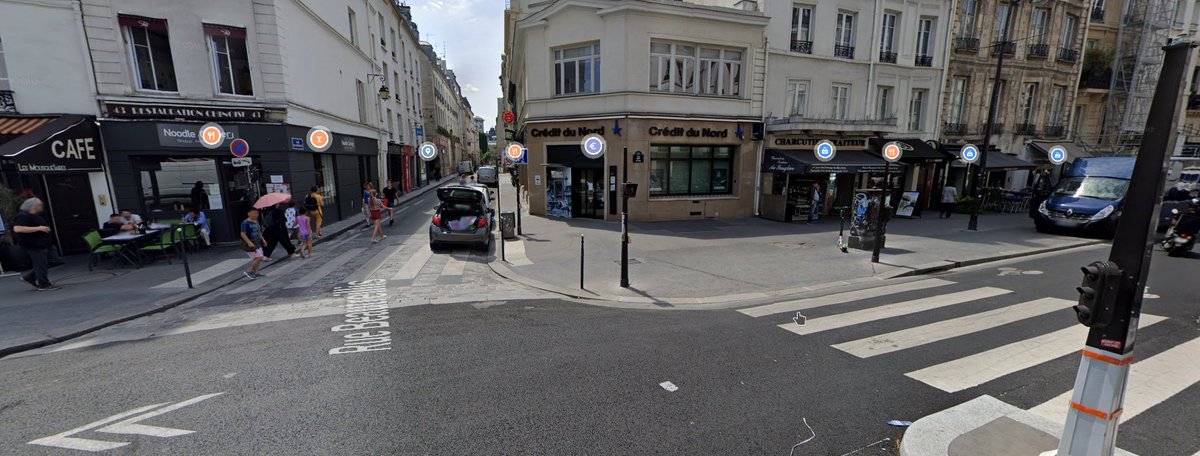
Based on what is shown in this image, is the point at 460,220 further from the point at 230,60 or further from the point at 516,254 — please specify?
the point at 230,60

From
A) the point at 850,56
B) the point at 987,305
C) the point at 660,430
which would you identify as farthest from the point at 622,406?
the point at 850,56

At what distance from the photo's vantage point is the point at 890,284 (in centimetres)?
888

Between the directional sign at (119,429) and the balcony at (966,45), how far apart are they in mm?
27939

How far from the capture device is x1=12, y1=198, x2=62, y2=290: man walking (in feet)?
26.8

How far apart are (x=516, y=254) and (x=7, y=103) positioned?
42.2 feet

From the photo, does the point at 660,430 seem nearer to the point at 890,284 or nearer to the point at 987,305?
the point at 987,305

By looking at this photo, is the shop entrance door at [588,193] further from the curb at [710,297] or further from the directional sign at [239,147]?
the directional sign at [239,147]

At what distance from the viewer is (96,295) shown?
26.6 feet

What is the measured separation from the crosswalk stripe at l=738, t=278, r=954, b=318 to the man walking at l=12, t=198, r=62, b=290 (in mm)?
12894

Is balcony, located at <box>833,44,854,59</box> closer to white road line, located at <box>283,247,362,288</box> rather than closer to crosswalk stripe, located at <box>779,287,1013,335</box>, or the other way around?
crosswalk stripe, located at <box>779,287,1013,335</box>

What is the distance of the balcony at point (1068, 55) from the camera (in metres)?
22.2

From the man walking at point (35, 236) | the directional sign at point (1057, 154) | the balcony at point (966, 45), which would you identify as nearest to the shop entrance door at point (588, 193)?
the man walking at point (35, 236)

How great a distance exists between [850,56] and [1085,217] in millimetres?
9632

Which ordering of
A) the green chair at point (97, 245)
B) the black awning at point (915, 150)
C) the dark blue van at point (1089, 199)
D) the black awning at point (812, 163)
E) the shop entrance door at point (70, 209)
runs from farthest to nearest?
the black awning at point (915, 150)
the black awning at point (812, 163)
the dark blue van at point (1089, 199)
the shop entrance door at point (70, 209)
the green chair at point (97, 245)
